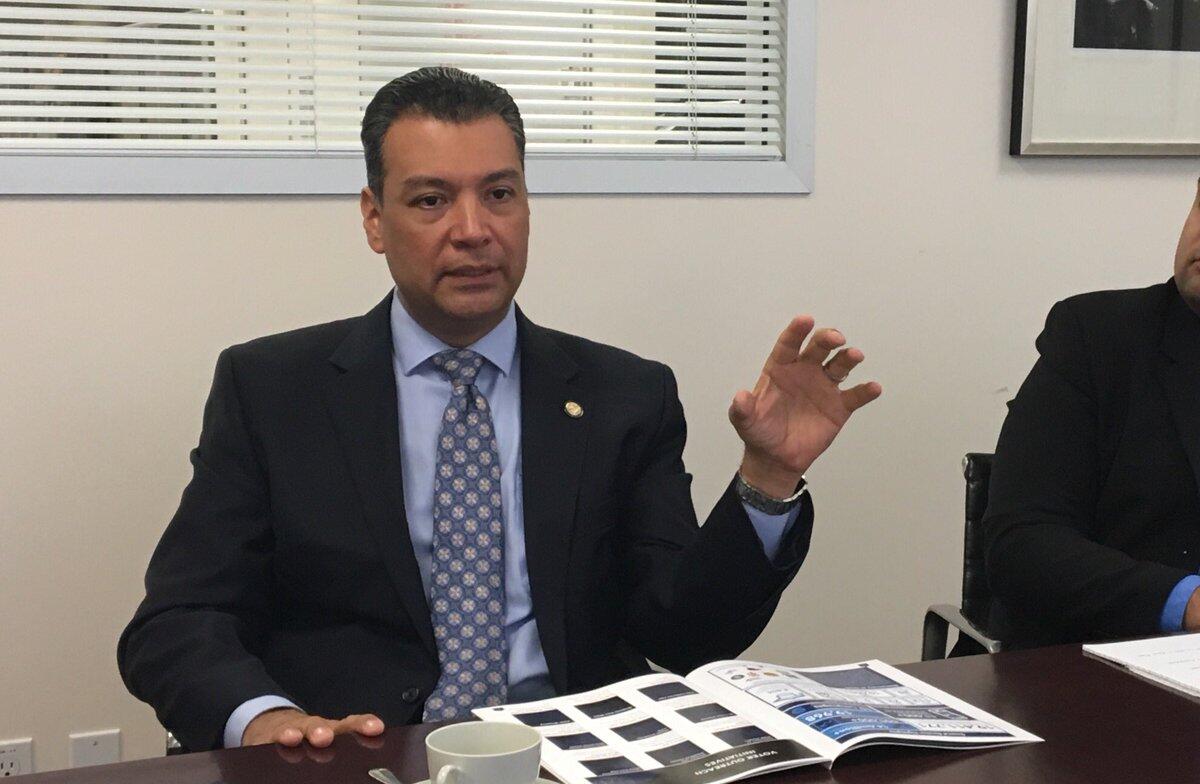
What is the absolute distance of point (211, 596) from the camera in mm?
1744

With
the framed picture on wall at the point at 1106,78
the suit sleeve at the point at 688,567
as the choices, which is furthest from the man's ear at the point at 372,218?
the framed picture on wall at the point at 1106,78

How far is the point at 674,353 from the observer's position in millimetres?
2787

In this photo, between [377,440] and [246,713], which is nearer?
[246,713]

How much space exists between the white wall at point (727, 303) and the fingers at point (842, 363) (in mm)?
1211

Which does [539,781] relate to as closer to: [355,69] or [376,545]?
[376,545]

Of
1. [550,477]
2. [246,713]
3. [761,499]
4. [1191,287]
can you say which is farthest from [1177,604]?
Answer: [246,713]

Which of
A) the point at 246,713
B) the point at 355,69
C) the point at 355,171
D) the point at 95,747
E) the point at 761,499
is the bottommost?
the point at 95,747

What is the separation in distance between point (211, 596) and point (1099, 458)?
1436mm

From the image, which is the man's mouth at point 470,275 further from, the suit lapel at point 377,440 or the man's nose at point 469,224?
the suit lapel at point 377,440

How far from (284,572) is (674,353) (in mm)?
1186

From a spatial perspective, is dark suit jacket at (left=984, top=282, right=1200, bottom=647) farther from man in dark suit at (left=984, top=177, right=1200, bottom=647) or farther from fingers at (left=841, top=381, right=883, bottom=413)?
fingers at (left=841, top=381, right=883, bottom=413)

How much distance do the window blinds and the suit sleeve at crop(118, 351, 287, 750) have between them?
30.0 inches

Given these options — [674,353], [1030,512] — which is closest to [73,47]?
[674,353]

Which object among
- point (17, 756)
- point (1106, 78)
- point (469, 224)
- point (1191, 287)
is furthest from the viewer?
point (1106, 78)
